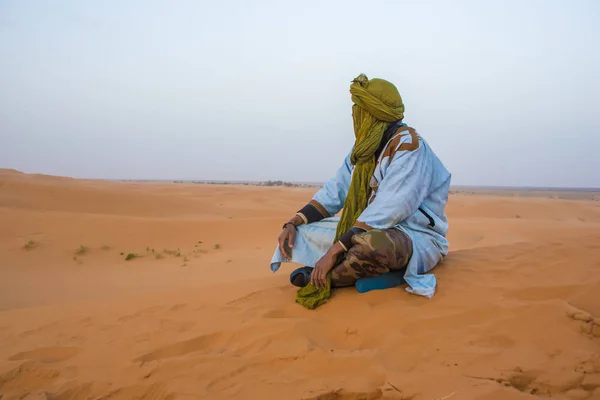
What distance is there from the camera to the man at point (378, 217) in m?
2.92

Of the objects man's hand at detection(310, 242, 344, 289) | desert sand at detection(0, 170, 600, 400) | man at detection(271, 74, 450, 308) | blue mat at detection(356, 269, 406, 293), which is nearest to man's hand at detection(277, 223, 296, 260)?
man at detection(271, 74, 450, 308)

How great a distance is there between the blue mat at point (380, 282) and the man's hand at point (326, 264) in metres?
0.26

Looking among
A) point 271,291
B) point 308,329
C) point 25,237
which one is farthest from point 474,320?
point 25,237

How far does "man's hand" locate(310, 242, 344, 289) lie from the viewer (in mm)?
2957

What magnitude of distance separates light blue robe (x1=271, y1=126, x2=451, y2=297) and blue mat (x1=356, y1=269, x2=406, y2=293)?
11 centimetres

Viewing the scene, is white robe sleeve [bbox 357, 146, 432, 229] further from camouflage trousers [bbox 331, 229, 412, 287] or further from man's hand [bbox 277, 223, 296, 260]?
man's hand [bbox 277, 223, 296, 260]

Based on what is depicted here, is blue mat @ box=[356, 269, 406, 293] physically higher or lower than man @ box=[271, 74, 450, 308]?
lower

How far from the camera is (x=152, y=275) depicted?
5734 millimetres

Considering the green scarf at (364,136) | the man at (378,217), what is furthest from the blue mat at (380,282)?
the green scarf at (364,136)

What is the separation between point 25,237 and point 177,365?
6.16 m

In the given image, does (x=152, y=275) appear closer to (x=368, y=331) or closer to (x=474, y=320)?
(x=368, y=331)

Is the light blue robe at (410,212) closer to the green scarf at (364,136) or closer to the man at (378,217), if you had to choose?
the man at (378,217)

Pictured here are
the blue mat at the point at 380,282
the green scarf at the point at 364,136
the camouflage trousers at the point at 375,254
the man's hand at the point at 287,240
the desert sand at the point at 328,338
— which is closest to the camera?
the desert sand at the point at 328,338

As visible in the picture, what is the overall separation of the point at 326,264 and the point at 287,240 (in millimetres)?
626
